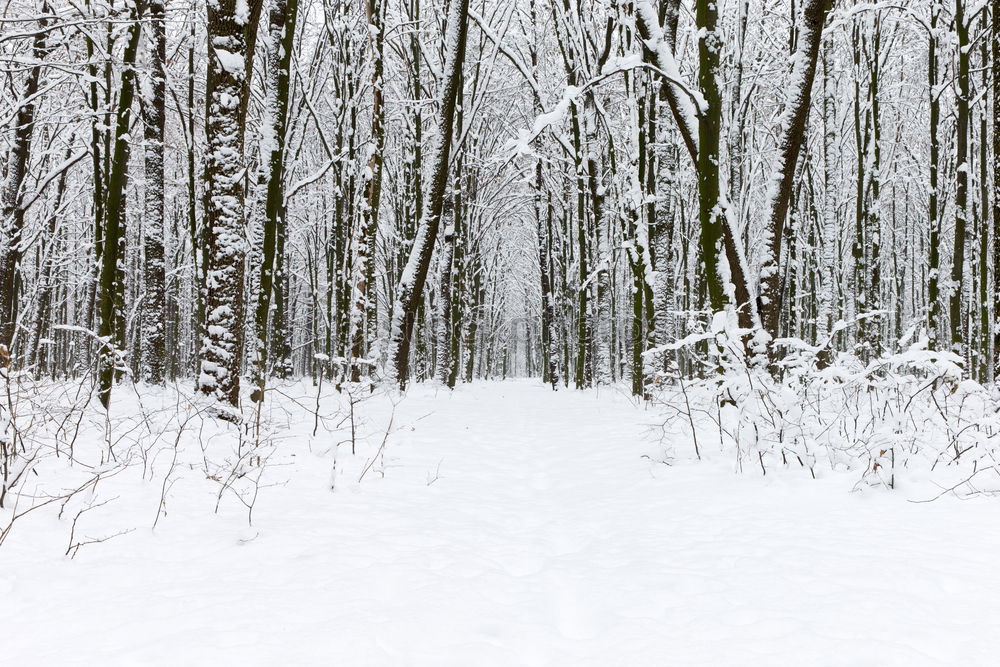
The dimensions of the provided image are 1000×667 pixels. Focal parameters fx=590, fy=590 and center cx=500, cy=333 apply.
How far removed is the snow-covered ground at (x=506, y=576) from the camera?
174 centimetres

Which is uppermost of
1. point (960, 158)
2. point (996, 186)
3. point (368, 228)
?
point (960, 158)

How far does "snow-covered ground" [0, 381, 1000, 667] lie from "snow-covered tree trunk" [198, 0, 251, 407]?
6.45 ft

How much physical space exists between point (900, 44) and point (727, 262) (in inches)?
630

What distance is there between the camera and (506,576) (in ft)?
7.98

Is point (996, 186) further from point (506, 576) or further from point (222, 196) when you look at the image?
point (222, 196)

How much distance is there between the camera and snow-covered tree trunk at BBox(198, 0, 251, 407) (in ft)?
18.8

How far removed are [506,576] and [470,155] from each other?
1726 centimetres

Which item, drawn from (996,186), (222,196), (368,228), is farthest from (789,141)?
(368,228)

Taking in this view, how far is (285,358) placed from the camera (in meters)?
15.6

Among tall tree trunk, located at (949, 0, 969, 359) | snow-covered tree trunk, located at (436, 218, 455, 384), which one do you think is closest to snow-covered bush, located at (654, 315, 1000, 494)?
tall tree trunk, located at (949, 0, 969, 359)

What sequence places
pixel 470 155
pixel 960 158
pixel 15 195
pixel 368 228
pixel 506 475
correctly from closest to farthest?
pixel 506 475 → pixel 368 228 → pixel 960 158 → pixel 15 195 → pixel 470 155

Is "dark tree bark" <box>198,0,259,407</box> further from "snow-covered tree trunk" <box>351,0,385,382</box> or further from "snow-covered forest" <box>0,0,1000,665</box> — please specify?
"snow-covered tree trunk" <box>351,0,385,382</box>

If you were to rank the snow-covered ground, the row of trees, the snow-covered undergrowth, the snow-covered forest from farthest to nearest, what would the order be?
the row of trees, the snow-covered undergrowth, the snow-covered forest, the snow-covered ground

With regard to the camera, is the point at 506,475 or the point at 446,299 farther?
the point at 446,299
